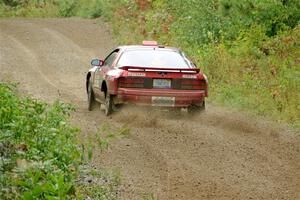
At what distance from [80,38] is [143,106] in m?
19.5

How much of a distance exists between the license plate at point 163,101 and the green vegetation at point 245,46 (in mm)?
2312

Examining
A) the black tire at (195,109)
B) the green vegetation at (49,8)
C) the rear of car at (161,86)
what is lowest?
the green vegetation at (49,8)

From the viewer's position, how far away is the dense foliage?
6.59 meters

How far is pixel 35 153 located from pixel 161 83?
590 cm

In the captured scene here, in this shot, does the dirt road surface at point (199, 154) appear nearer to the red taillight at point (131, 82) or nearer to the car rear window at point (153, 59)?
the red taillight at point (131, 82)

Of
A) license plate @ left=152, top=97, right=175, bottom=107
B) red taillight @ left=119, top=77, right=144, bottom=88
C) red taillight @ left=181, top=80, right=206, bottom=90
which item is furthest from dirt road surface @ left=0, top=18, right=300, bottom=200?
red taillight @ left=181, top=80, right=206, bottom=90

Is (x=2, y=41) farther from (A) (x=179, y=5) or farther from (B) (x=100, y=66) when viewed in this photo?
(B) (x=100, y=66)

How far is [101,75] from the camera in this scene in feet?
48.9

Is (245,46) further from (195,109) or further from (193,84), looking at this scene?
(193,84)

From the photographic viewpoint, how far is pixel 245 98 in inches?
647

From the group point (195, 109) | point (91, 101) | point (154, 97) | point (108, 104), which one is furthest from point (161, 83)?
point (91, 101)

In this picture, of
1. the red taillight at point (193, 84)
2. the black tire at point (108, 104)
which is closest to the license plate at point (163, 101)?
the red taillight at point (193, 84)

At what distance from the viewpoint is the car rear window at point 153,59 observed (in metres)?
14.2

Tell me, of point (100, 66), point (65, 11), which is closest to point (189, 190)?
point (100, 66)
